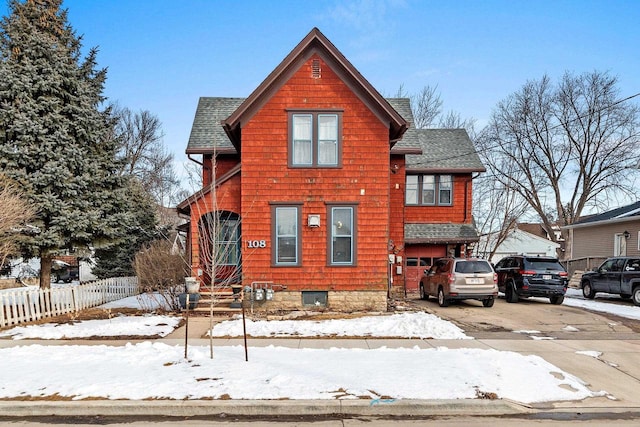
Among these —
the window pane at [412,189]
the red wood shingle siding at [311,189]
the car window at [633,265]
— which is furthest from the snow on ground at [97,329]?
the car window at [633,265]

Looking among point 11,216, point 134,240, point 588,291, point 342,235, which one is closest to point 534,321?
point 342,235

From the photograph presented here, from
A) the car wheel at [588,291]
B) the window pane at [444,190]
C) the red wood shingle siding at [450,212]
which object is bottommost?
the car wheel at [588,291]

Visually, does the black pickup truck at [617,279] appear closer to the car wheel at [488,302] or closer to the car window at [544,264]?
the car window at [544,264]

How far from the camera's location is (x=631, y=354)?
27.7 ft

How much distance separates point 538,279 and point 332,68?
10.7 metres

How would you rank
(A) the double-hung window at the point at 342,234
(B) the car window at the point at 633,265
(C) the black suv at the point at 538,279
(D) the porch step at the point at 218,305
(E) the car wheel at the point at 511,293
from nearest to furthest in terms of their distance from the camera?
(D) the porch step at the point at 218,305, (A) the double-hung window at the point at 342,234, (C) the black suv at the point at 538,279, (B) the car window at the point at 633,265, (E) the car wheel at the point at 511,293

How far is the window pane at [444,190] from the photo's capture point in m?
19.9

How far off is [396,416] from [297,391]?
1.37 m

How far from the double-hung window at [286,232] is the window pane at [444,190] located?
8.98m

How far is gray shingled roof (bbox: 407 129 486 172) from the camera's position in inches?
773

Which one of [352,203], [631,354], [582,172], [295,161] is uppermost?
[582,172]

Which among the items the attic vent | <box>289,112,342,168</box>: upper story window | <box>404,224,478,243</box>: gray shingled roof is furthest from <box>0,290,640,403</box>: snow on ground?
<box>404,224,478,243</box>: gray shingled roof

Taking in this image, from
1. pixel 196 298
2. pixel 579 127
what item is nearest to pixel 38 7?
pixel 196 298

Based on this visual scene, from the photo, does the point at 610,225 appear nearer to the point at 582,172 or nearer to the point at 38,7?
the point at 582,172
